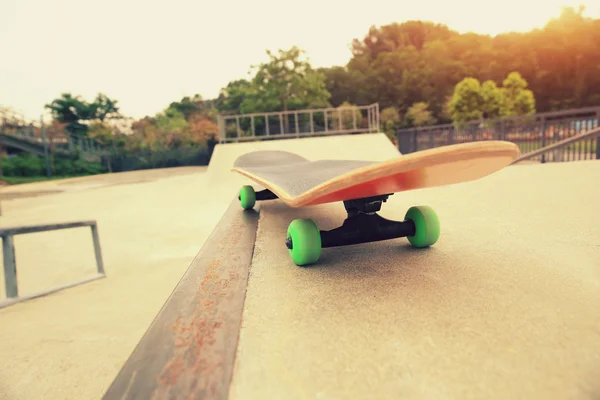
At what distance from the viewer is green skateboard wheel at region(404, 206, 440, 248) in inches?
53.2

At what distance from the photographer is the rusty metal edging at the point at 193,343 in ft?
2.02

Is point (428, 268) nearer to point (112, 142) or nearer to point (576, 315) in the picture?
point (576, 315)

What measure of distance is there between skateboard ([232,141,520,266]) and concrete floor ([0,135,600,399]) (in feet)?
0.26

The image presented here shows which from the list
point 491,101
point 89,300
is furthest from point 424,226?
point 491,101

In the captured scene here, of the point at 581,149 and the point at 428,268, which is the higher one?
the point at 581,149

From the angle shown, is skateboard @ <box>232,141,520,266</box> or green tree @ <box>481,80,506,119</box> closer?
skateboard @ <box>232,141,520,266</box>

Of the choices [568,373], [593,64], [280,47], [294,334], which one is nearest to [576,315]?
[568,373]

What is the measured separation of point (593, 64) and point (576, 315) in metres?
36.2

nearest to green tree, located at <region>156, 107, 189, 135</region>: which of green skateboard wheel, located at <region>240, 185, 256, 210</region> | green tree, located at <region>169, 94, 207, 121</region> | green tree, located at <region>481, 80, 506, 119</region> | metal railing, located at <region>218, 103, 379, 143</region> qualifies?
green tree, located at <region>169, 94, 207, 121</region>

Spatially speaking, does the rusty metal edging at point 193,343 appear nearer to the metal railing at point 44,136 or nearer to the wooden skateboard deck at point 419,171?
the wooden skateboard deck at point 419,171

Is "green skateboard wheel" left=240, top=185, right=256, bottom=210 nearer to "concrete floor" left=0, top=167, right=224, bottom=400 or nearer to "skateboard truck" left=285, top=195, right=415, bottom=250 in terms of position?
"concrete floor" left=0, top=167, right=224, bottom=400

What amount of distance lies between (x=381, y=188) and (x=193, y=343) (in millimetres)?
676

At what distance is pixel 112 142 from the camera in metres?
24.6

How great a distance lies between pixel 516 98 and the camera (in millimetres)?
25656
